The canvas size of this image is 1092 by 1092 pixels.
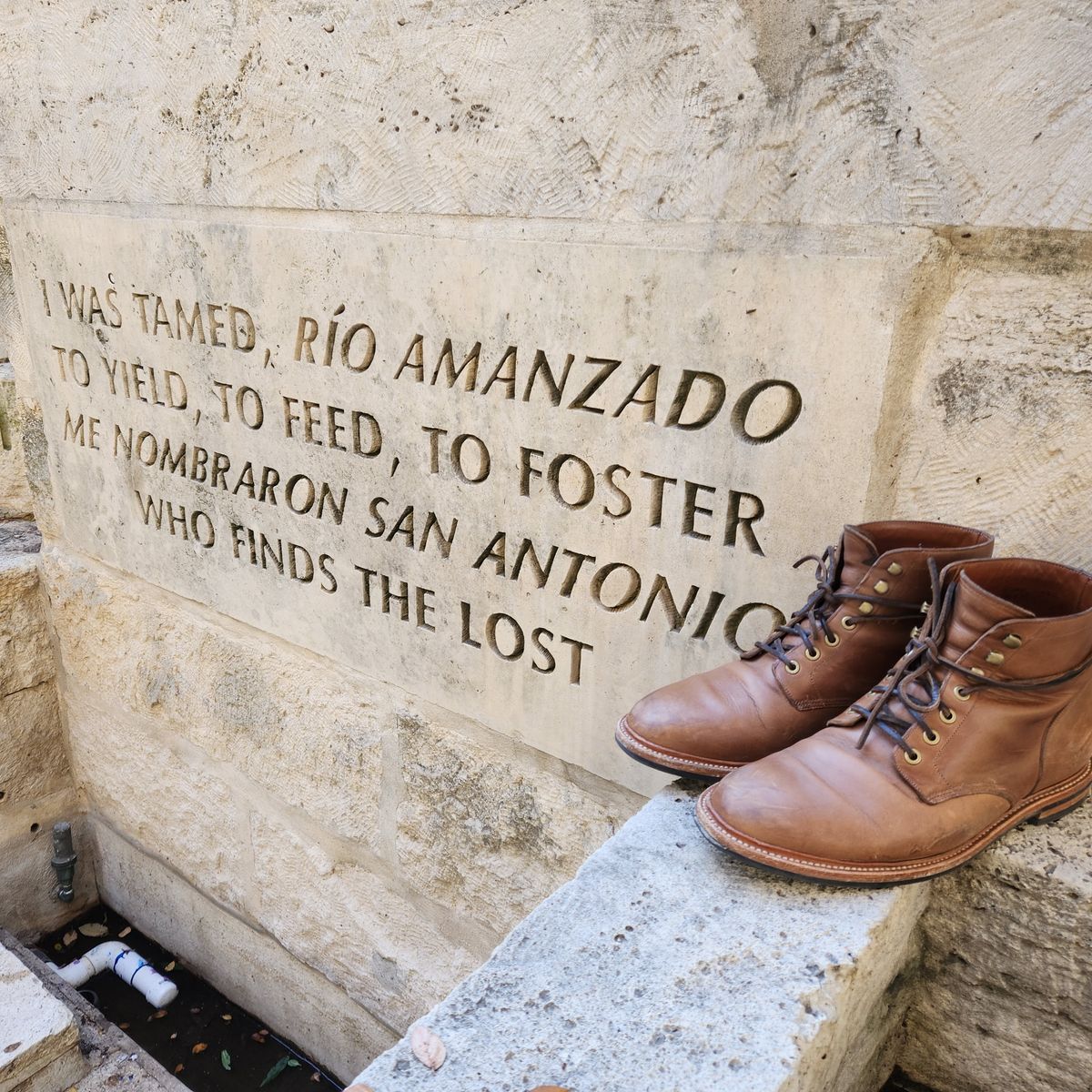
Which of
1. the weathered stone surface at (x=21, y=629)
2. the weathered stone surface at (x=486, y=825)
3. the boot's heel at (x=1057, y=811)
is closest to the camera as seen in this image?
the boot's heel at (x=1057, y=811)

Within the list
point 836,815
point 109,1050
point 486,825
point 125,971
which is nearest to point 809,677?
point 836,815

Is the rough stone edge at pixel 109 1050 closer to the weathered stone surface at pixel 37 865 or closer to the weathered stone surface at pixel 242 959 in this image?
the weathered stone surface at pixel 242 959

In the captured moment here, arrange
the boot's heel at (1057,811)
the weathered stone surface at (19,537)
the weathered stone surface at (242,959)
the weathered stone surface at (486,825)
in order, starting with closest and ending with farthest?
1. the boot's heel at (1057,811)
2. the weathered stone surface at (486,825)
3. the weathered stone surface at (242,959)
4. the weathered stone surface at (19,537)

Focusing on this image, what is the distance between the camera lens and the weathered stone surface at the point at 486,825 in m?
1.58

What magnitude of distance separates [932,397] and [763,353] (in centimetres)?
20

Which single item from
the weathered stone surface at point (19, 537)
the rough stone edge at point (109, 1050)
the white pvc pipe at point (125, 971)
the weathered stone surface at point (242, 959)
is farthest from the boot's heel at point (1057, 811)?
the weathered stone surface at point (19, 537)

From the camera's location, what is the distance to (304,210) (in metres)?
1.55

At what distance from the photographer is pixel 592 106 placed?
3.88 ft

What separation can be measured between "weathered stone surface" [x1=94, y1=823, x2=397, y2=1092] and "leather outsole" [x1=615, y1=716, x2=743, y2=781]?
1438mm

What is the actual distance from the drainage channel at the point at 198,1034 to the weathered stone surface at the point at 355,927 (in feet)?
1.00

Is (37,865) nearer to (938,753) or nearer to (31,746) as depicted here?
(31,746)

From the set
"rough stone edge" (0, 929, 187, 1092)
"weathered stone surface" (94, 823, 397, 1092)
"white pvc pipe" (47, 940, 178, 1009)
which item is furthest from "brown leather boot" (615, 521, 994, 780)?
"white pvc pipe" (47, 940, 178, 1009)

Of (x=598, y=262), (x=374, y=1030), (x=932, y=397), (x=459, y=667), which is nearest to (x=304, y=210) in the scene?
(x=598, y=262)

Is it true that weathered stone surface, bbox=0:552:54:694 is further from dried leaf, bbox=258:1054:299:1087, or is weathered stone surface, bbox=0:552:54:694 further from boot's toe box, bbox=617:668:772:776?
boot's toe box, bbox=617:668:772:776
